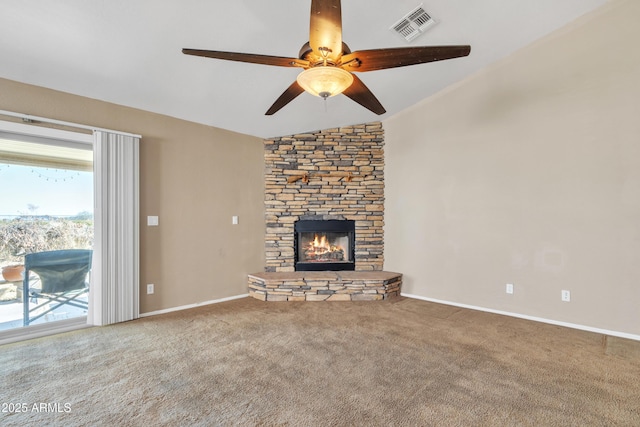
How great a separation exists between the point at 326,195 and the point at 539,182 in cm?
267

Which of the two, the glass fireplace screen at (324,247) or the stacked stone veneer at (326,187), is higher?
the stacked stone veneer at (326,187)

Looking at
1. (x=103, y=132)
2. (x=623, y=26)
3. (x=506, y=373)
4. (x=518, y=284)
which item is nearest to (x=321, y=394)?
(x=506, y=373)

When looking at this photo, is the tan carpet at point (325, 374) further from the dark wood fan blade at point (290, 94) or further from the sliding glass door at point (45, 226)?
the dark wood fan blade at point (290, 94)

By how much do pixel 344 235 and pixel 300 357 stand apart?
8.15 feet

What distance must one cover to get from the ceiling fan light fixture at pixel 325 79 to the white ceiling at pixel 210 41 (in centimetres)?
96

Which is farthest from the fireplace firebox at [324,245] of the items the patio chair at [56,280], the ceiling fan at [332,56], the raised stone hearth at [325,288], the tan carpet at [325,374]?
the ceiling fan at [332,56]

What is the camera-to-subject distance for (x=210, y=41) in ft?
8.05

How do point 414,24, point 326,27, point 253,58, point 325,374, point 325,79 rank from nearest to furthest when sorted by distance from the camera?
point 326,27 → point 325,79 → point 253,58 → point 325,374 → point 414,24

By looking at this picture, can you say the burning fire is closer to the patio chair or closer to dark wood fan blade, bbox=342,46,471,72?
the patio chair

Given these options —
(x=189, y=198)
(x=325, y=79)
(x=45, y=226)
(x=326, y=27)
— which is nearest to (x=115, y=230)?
(x=45, y=226)

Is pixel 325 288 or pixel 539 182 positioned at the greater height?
pixel 539 182

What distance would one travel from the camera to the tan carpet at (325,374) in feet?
5.55

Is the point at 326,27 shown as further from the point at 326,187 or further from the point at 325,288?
the point at 325,288

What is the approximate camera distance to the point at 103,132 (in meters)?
3.12
